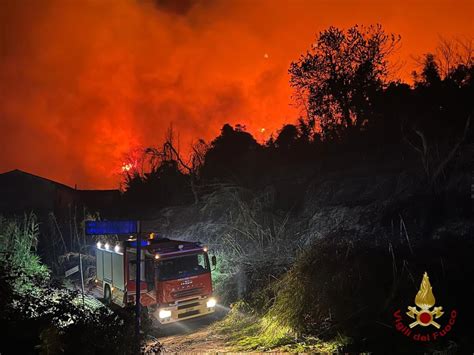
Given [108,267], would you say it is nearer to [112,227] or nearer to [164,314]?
[164,314]

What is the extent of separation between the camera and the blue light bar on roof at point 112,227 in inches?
269

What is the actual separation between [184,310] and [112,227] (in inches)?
238

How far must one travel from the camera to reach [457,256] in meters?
10.4

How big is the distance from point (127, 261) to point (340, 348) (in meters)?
7.57

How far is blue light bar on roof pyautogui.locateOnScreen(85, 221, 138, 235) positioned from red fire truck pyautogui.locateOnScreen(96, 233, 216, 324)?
17.1ft

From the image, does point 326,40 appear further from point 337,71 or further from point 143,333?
point 143,333

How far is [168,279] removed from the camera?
12.2m

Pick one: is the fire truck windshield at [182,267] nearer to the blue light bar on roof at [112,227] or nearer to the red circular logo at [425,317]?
the blue light bar on roof at [112,227]

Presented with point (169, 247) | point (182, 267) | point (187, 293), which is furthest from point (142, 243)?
point (187, 293)

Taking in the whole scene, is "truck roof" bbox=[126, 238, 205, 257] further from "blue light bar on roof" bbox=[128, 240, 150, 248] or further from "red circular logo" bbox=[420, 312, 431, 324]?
"red circular logo" bbox=[420, 312, 431, 324]

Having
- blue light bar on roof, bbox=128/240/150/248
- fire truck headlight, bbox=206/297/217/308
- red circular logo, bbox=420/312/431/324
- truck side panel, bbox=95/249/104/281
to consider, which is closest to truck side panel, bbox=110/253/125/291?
blue light bar on roof, bbox=128/240/150/248

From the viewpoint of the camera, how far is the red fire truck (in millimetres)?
12102

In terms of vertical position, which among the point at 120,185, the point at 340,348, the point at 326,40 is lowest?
the point at 340,348

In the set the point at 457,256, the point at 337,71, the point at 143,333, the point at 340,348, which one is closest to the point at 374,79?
the point at 337,71
